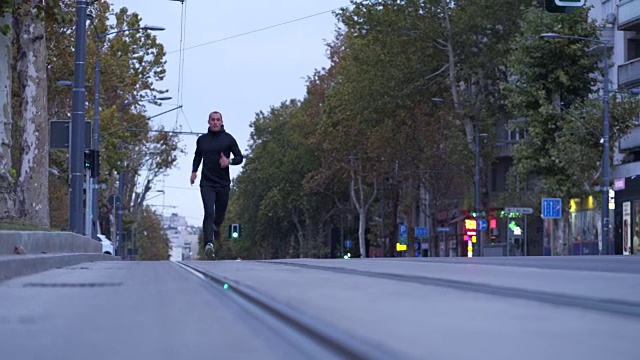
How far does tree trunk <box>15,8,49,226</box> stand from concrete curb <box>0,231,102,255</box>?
29.8ft

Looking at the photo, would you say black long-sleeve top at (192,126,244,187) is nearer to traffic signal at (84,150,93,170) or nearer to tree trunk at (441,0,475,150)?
traffic signal at (84,150,93,170)

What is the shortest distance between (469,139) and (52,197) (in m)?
22.0

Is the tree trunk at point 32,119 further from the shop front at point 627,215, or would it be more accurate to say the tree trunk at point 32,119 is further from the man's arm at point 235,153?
the shop front at point 627,215

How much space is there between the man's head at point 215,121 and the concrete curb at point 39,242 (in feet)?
7.93

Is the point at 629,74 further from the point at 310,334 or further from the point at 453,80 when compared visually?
the point at 310,334

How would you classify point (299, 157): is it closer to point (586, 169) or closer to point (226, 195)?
point (586, 169)

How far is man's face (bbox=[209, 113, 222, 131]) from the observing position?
14.0 m

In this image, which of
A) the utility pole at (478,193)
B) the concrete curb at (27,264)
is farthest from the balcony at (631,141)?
the concrete curb at (27,264)

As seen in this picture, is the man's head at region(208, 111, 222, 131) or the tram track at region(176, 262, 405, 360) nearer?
the tram track at region(176, 262, 405, 360)

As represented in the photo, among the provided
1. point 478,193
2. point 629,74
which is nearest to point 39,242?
point 629,74

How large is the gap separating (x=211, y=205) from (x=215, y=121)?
4.56 ft

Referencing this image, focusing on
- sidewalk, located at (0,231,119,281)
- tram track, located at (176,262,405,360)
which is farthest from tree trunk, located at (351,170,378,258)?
tram track, located at (176,262,405,360)

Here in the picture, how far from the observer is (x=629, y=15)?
4666cm

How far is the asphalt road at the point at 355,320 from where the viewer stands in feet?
7.81
